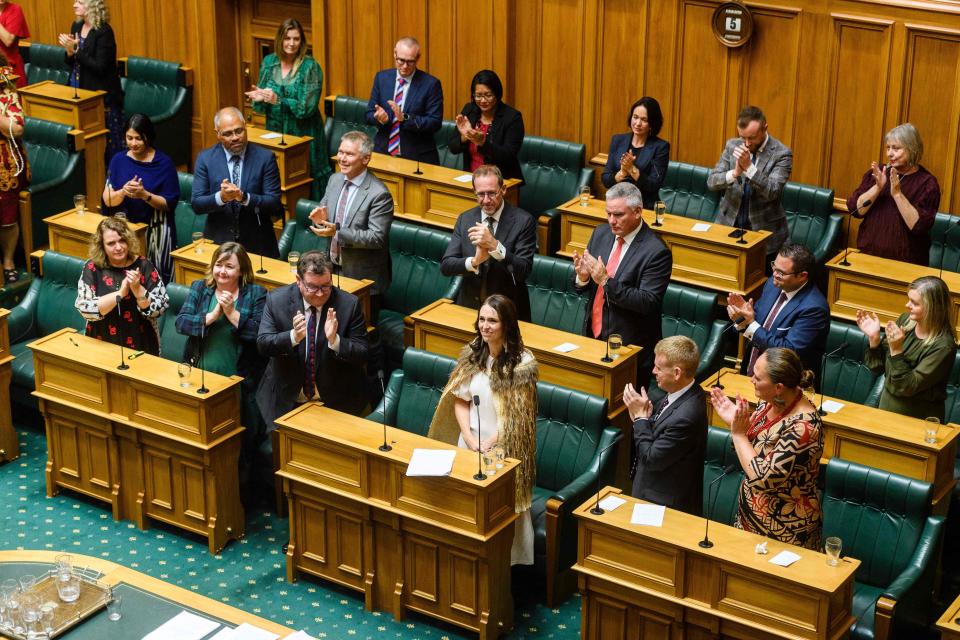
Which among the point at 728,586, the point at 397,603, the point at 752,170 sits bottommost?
the point at 397,603

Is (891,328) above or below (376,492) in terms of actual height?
above

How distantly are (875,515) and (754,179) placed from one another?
7.93 ft

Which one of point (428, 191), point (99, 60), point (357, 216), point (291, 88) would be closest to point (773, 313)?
point (357, 216)

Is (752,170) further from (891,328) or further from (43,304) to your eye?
(43,304)

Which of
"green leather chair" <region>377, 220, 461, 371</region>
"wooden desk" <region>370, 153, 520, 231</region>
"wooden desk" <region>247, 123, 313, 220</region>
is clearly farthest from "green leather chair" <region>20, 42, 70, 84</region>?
"green leather chair" <region>377, 220, 461, 371</region>

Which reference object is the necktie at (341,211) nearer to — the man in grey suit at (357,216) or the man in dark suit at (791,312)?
the man in grey suit at (357,216)

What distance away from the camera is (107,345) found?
6.89 metres

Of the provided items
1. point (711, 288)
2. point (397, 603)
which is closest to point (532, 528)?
point (397, 603)

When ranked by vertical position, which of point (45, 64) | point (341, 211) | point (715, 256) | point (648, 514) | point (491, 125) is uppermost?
point (45, 64)

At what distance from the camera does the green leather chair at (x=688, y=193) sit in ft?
27.3

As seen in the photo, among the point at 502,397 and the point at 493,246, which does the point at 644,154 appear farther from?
the point at 502,397

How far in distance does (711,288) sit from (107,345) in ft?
10.3

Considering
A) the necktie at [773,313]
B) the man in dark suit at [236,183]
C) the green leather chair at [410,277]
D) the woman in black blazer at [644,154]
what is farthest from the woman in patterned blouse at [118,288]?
the necktie at [773,313]

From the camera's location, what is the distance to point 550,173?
891cm
